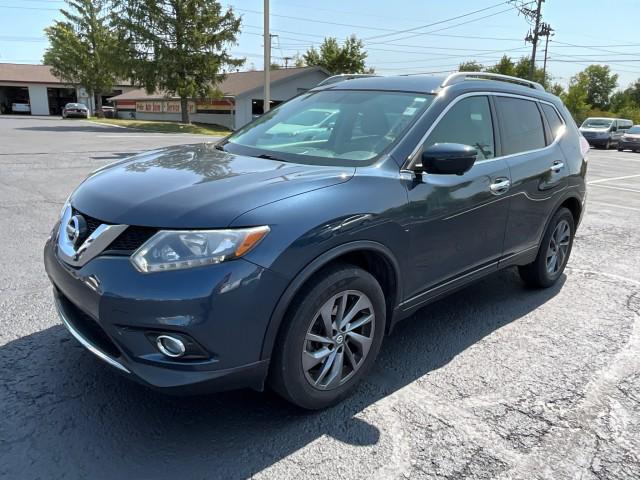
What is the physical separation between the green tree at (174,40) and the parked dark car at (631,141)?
999 inches

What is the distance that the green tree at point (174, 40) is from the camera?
3416 centimetres

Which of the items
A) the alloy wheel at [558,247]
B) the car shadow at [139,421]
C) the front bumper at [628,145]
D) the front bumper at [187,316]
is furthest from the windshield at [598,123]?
the front bumper at [187,316]

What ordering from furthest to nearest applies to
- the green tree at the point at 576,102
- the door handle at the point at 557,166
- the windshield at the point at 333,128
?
the green tree at the point at 576,102 < the door handle at the point at 557,166 < the windshield at the point at 333,128

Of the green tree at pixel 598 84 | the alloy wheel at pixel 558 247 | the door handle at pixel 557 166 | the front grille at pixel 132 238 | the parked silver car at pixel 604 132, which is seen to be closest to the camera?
the front grille at pixel 132 238

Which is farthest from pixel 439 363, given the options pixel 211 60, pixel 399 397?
pixel 211 60

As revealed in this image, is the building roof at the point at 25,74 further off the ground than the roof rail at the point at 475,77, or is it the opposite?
the building roof at the point at 25,74

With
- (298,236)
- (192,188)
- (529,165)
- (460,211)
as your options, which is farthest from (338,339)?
(529,165)

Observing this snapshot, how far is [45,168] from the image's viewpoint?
11.1 meters

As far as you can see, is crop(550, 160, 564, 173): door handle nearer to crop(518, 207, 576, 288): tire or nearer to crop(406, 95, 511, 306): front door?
crop(518, 207, 576, 288): tire

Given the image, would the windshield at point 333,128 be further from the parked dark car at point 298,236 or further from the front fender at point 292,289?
the front fender at point 292,289

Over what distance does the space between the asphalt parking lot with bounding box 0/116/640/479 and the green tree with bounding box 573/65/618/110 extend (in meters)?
85.0

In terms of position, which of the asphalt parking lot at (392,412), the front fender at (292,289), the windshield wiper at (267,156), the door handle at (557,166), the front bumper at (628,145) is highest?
the windshield wiper at (267,156)

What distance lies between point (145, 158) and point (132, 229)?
1.15 meters

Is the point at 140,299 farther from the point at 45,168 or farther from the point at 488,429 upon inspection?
the point at 45,168
